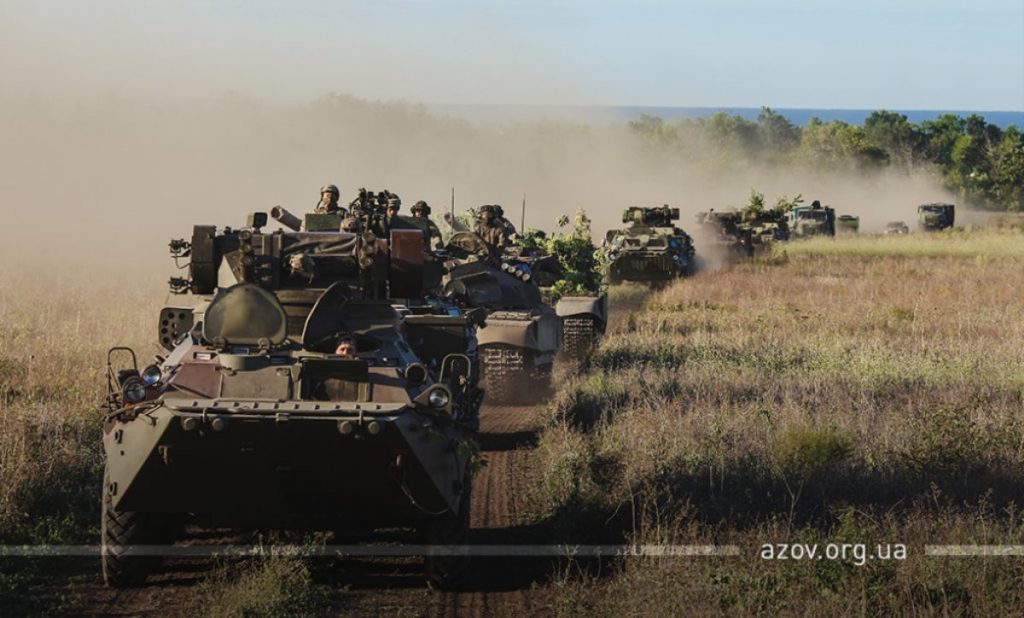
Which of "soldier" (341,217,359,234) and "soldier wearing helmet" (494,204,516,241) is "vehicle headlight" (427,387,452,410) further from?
"soldier wearing helmet" (494,204,516,241)

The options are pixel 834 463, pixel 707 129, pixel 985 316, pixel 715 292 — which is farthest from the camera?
pixel 707 129

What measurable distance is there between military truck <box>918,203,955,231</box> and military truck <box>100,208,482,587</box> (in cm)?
6154

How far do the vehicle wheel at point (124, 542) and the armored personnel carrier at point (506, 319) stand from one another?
8.43 meters

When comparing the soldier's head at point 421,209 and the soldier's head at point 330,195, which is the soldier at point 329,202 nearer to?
the soldier's head at point 330,195

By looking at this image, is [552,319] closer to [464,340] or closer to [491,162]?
[464,340]

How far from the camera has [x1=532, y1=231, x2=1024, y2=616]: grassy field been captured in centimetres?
998

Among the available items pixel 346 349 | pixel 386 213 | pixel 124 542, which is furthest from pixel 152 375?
pixel 386 213

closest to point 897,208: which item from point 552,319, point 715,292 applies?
point 715,292

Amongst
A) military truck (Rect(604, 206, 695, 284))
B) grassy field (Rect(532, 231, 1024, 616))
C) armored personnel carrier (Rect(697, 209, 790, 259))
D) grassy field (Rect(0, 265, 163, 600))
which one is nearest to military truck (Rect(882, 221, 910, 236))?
armored personnel carrier (Rect(697, 209, 790, 259))

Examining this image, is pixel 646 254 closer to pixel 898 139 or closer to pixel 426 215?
pixel 426 215

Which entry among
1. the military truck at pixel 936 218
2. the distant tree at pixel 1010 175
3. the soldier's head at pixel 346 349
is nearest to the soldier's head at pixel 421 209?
the soldier's head at pixel 346 349

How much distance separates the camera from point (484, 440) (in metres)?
17.1

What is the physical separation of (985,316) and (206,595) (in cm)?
2119

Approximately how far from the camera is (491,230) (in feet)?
70.2
